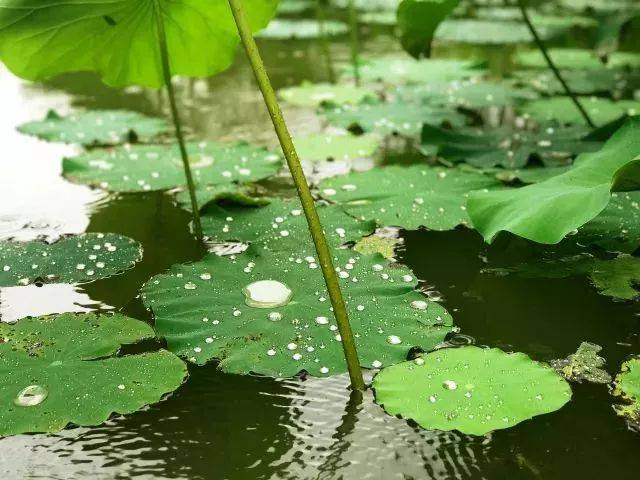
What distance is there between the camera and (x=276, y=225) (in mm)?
1628

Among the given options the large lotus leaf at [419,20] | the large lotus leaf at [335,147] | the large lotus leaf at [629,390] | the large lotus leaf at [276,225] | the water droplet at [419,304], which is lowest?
the large lotus leaf at [335,147]

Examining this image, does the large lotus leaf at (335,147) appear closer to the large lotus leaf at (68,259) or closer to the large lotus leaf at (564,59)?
the large lotus leaf at (68,259)

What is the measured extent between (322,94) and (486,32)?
78.5 inches

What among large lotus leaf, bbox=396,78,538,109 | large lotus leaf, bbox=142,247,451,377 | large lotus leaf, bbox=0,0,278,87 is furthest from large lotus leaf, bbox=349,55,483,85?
large lotus leaf, bbox=142,247,451,377

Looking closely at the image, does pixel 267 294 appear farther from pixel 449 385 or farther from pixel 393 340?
pixel 449 385

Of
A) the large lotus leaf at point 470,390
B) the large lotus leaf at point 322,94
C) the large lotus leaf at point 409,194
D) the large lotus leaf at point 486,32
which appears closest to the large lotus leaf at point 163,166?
the large lotus leaf at point 409,194

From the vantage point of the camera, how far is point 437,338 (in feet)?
3.92

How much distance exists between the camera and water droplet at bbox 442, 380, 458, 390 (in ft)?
3.44

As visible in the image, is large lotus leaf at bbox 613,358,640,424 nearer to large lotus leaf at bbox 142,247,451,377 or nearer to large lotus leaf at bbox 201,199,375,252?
large lotus leaf at bbox 142,247,451,377

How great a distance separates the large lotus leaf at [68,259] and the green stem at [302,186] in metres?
0.60

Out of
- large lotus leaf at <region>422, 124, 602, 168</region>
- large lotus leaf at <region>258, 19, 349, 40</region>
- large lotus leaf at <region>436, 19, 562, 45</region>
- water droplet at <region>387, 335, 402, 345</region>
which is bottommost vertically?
large lotus leaf at <region>436, 19, 562, 45</region>

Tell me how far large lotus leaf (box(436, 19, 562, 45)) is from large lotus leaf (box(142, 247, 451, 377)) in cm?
319

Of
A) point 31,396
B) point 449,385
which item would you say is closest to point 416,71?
point 449,385

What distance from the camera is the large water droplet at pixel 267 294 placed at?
1.28 metres
